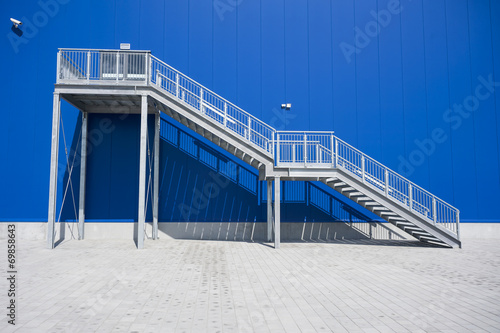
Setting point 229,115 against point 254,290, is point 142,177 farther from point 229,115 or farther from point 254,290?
point 254,290

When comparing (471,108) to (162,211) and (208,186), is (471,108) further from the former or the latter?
(162,211)

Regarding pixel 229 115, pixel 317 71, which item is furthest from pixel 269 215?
pixel 317 71

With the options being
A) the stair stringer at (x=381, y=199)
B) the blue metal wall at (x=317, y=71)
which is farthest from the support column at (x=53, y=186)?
the stair stringer at (x=381, y=199)

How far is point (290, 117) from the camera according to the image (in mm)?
17750

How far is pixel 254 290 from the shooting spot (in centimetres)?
786

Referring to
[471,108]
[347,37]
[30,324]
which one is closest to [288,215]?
[347,37]

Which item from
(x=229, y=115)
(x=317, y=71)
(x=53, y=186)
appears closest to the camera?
(x=53, y=186)

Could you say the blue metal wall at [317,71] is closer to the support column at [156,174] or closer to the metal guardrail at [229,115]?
the metal guardrail at [229,115]

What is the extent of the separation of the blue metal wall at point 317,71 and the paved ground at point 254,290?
571 centimetres

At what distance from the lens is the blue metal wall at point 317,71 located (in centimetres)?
1717

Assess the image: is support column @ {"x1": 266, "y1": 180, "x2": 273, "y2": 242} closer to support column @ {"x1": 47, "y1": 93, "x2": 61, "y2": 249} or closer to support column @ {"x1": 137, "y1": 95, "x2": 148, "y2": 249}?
support column @ {"x1": 137, "y1": 95, "x2": 148, "y2": 249}

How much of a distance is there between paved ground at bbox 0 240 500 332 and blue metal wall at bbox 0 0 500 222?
571 cm

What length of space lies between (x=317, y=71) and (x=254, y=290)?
13.4 m

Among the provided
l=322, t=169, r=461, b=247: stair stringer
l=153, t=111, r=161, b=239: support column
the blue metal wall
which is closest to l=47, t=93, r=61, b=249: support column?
the blue metal wall
